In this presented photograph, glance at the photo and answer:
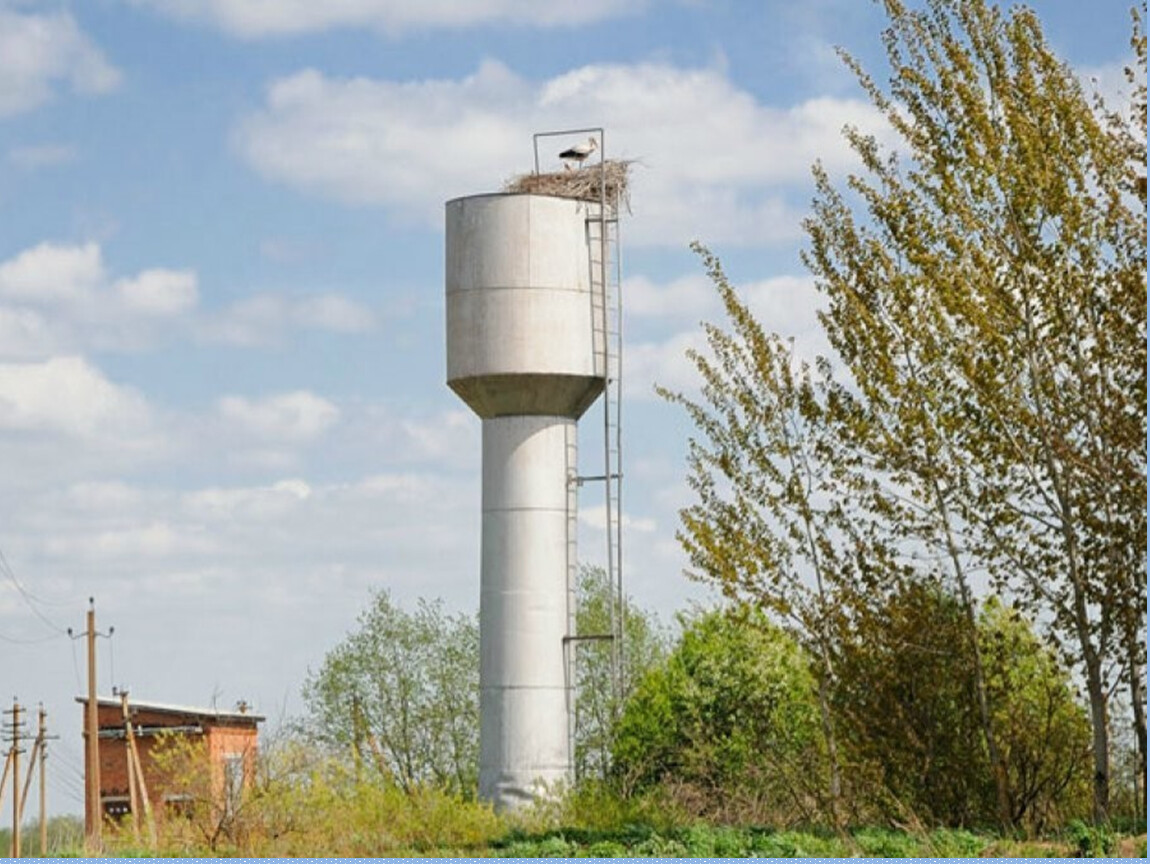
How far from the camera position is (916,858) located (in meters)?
14.1

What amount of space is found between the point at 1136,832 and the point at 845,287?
569cm

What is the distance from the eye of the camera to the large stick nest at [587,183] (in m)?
20.7

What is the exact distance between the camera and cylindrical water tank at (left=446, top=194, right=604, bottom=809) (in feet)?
64.2

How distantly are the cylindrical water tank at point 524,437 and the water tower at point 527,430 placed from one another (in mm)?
11

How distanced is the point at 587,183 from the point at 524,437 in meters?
3.01

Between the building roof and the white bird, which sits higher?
the white bird

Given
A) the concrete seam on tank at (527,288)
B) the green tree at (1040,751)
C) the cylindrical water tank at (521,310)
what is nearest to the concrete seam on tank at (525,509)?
the cylindrical water tank at (521,310)

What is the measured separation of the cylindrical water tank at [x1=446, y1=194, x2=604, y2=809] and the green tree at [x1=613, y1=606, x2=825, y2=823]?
2869mm

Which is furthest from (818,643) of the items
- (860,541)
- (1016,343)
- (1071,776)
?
(1016,343)

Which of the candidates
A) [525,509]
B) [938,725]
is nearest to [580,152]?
[525,509]

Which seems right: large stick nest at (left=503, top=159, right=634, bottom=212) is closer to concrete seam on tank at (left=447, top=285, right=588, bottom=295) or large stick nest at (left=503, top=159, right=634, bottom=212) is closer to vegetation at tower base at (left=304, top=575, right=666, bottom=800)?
A: concrete seam on tank at (left=447, top=285, right=588, bottom=295)

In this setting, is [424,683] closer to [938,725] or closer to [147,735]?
[147,735]

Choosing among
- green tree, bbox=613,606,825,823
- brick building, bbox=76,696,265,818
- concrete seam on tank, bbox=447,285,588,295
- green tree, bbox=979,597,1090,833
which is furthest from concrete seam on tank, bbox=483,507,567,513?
brick building, bbox=76,696,265,818

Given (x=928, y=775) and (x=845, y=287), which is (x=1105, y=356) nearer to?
(x=845, y=287)
